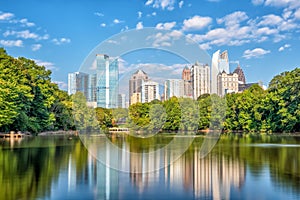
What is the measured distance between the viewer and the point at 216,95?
172ft

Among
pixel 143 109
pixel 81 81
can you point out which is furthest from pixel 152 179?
pixel 143 109

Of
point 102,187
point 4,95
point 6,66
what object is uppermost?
point 6,66

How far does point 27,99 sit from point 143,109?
15165 millimetres

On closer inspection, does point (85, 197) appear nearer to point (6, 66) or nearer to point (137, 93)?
point (137, 93)

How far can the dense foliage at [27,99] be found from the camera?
3141 centimetres

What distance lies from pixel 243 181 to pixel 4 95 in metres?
24.7

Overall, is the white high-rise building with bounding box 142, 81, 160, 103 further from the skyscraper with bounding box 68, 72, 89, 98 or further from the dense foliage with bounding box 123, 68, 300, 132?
the dense foliage with bounding box 123, 68, 300, 132

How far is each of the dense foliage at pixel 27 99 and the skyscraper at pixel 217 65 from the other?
19.2 meters

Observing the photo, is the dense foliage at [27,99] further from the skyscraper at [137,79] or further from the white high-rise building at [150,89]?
the skyscraper at [137,79]

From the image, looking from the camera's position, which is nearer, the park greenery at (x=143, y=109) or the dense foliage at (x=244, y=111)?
the park greenery at (x=143, y=109)

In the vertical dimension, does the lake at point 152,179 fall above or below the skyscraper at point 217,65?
→ below

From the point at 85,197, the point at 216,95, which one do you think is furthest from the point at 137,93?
the point at 216,95

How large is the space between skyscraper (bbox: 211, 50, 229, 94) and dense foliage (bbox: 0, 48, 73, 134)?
63.2 ft

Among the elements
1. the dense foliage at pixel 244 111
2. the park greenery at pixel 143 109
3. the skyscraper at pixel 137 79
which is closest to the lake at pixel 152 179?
the skyscraper at pixel 137 79
